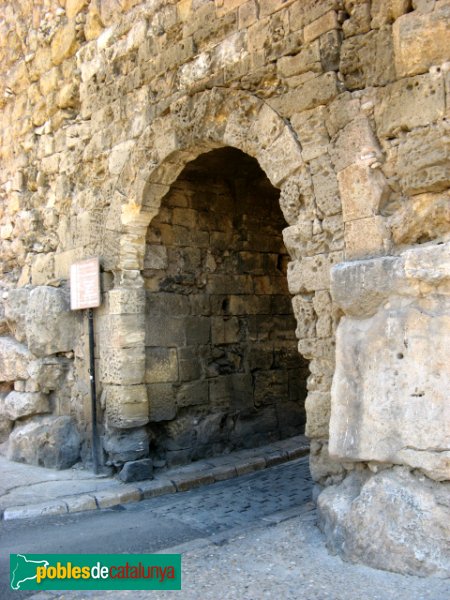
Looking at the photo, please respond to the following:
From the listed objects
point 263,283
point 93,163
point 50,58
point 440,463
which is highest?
point 50,58

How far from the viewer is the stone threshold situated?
15.1ft

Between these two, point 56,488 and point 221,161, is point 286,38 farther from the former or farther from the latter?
point 56,488

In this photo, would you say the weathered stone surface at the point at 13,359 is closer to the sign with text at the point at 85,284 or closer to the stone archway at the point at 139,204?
the sign with text at the point at 85,284

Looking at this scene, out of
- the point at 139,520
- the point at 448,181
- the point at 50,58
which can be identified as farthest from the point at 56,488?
the point at 50,58

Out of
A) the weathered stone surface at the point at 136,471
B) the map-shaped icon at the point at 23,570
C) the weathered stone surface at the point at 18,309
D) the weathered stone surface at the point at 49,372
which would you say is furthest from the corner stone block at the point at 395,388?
the weathered stone surface at the point at 18,309

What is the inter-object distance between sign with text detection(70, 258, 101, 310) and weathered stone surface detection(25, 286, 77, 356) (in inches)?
6.5

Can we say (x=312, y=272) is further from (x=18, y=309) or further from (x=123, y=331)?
(x=18, y=309)

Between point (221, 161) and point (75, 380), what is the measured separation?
2.52 metres

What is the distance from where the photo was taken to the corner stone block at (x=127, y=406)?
5.29 m

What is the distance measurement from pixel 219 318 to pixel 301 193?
99.7 inches

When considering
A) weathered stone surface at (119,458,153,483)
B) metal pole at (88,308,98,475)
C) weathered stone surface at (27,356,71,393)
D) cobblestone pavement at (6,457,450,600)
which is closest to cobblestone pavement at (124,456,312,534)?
cobblestone pavement at (6,457,450,600)

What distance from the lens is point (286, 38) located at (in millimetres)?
3988

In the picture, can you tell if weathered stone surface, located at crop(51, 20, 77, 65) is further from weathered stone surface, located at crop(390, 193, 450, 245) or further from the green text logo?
the green text logo

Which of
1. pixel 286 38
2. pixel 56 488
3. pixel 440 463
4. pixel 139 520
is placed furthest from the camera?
pixel 56 488
